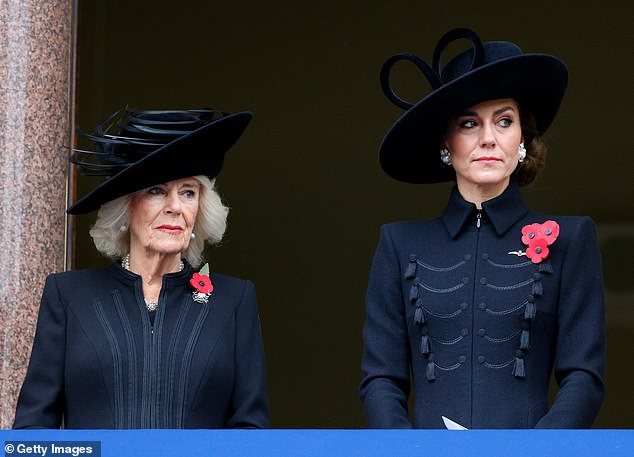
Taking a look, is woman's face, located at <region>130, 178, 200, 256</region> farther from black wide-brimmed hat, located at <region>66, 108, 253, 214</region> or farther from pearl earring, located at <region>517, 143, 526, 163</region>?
pearl earring, located at <region>517, 143, 526, 163</region>

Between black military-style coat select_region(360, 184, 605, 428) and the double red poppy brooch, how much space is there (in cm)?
2

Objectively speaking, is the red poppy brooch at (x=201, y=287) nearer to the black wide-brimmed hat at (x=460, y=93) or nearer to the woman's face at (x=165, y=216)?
the woman's face at (x=165, y=216)

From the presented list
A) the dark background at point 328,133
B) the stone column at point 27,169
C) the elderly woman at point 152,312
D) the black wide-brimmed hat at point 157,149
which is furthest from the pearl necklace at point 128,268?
the dark background at point 328,133

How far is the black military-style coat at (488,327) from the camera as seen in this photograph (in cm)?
461

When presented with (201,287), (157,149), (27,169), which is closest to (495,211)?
(201,287)

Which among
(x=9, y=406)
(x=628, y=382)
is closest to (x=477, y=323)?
(x=9, y=406)

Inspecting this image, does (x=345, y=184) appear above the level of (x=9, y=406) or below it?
above

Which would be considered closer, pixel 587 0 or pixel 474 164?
pixel 474 164

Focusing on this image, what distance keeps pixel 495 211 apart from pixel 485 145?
0.65 ft

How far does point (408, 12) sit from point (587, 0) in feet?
3.38

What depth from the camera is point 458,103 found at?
4797 millimetres

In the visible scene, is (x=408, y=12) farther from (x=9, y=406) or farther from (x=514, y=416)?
(x=514, y=416)
